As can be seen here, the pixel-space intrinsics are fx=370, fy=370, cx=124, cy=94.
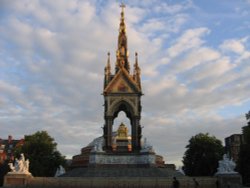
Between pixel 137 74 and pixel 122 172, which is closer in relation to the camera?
pixel 122 172

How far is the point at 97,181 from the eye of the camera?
28.5 meters

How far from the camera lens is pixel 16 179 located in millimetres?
29812

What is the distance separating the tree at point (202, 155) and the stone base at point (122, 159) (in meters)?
17.1

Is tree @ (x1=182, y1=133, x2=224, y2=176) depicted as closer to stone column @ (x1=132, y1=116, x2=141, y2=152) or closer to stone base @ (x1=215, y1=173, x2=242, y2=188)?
stone column @ (x1=132, y1=116, x2=141, y2=152)

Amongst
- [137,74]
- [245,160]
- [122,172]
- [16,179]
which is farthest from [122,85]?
[16,179]

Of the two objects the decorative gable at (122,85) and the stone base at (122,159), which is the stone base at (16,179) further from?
the decorative gable at (122,85)

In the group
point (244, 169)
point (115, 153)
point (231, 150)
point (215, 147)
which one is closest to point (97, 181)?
point (115, 153)

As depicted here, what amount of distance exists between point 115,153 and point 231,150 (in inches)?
1617

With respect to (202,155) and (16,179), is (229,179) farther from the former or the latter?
(202,155)

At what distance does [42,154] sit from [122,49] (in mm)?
19554

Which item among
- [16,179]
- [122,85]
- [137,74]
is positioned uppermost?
[137,74]

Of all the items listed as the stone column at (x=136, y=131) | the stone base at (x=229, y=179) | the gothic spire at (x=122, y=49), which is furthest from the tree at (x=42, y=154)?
the stone base at (x=229, y=179)

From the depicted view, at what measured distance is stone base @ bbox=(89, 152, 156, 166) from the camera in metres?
36.4

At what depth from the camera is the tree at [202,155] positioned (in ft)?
168
